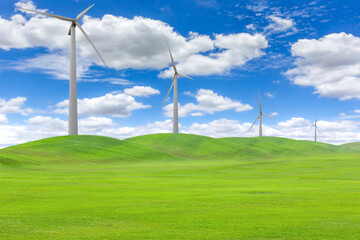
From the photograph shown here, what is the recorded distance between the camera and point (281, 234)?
48.9 feet

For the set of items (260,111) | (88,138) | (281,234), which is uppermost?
(260,111)

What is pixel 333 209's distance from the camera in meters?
20.5

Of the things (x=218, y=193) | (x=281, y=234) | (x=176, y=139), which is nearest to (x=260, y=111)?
(x=176, y=139)

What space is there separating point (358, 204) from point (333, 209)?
2.84m

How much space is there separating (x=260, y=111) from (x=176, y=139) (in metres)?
45.6

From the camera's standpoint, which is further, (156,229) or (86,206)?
(86,206)

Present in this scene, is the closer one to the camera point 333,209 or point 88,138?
point 333,209

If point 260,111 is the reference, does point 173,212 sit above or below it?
below

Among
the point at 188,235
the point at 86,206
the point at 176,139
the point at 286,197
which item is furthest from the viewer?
the point at 176,139

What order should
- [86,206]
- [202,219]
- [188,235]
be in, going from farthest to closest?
[86,206] < [202,219] < [188,235]

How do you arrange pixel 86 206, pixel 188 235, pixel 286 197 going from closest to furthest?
pixel 188 235 < pixel 86 206 < pixel 286 197

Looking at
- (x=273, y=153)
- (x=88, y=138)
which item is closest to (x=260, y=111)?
(x=273, y=153)

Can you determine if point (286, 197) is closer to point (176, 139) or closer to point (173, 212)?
point (173, 212)

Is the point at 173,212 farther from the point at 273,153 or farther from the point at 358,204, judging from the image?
the point at 273,153
